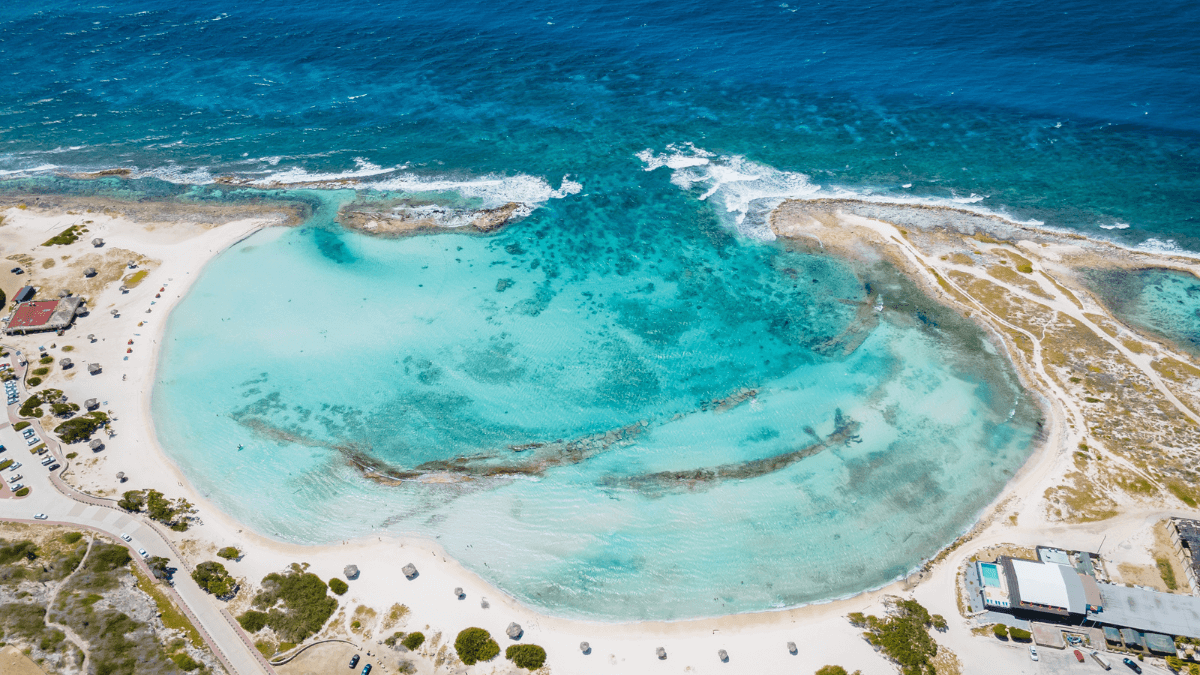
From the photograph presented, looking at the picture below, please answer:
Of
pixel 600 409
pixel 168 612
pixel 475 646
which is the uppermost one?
pixel 600 409

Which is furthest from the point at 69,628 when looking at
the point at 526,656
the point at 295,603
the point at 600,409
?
the point at 600,409

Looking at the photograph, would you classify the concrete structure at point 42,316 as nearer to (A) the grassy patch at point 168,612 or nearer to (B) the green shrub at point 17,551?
(B) the green shrub at point 17,551

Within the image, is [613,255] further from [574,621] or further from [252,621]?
[252,621]

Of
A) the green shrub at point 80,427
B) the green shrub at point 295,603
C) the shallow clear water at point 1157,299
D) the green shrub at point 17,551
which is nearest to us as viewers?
the green shrub at point 295,603

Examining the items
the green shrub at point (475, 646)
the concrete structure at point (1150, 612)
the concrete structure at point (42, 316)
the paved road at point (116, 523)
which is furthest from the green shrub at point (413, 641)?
the concrete structure at point (42, 316)

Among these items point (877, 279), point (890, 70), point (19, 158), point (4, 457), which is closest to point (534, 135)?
point (877, 279)

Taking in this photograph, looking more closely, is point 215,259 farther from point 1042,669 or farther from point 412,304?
point 1042,669

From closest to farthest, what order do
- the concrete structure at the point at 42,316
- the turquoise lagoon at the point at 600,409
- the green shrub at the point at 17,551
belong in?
the green shrub at the point at 17,551 → the turquoise lagoon at the point at 600,409 → the concrete structure at the point at 42,316
